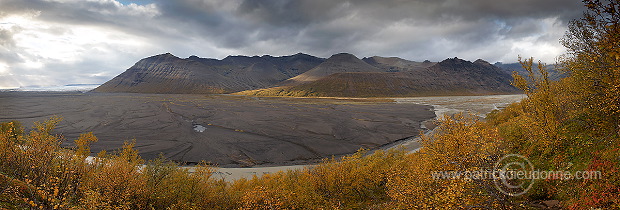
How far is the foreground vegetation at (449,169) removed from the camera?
46.9 feet

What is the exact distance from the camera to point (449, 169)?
17406 millimetres

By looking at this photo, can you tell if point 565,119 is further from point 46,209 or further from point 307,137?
point 307,137

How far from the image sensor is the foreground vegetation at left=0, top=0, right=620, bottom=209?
14.3 metres

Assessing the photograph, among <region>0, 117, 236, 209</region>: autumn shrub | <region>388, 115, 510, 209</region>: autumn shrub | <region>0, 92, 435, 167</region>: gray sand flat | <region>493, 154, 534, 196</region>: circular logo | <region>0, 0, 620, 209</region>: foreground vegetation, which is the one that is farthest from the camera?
<region>0, 92, 435, 167</region>: gray sand flat

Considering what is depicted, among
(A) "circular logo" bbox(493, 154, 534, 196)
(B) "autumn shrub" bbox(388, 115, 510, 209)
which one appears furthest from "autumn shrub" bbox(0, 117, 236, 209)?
(A) "circular logo" bbox(493, 154, 534, 196)

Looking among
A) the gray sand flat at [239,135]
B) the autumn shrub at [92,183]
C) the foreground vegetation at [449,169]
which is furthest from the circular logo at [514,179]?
the gray sand flat at [239,135]

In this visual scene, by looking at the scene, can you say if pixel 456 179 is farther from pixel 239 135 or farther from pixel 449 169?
pixel 239 135

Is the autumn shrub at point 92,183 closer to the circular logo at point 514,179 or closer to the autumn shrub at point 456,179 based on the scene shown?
the autumn shrub at point 456,179

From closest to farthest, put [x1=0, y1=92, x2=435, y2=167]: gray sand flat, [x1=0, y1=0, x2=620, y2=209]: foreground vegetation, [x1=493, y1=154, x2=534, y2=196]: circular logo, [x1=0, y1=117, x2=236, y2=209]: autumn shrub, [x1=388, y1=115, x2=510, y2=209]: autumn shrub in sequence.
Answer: [x1=388, y1=115, x2=510, y2=209]: autumn shrub
[x1=0, y1=0, x2=620, y2=209]: foreground vegetation
[x1=493, y1=154, x2=534, y2=196]: circular logo
[x1=0, y1=117, x2=236, y2=209]: autumn shrub
[x1=0, y1=92, x2=435, y2=167]: gray sand flat

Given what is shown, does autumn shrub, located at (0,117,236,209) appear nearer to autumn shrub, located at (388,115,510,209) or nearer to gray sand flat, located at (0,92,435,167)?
autumn shrub, located at (388,115,510,209)

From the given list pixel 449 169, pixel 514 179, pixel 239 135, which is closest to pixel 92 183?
pixel 449 169

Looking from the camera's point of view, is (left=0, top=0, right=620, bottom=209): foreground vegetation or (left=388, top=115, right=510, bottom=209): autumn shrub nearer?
(left=388, top=115, right=510, bottom=209): autumn shrub

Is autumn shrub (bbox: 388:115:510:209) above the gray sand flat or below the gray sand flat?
above

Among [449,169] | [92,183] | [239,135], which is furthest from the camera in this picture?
[239,135]
